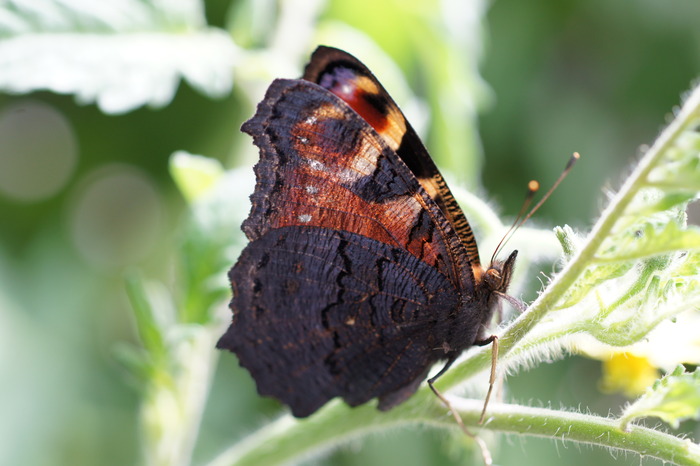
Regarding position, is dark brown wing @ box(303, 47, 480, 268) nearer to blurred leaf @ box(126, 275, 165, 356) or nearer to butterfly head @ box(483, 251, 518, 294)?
butterfly head @ box(483, 251, 518, 294)

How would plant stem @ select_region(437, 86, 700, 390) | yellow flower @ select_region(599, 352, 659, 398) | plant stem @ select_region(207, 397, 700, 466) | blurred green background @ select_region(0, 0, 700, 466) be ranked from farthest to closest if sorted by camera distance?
1. blurred green background @ select_region(0, 0, 700, 466)
2. yellow flower @ select_region(599, 352, 659, 398)
3. plant stem @ select_region(207, 397, 700, 466)
4. plant stem @ select_region(437, 86, 700, 390)

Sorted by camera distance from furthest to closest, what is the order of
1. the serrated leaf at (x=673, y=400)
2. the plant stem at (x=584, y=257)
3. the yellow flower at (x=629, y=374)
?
the yellow flower at (x=629, y=374) < the serrated leaf at (x=673, y=400) < the plant stem at (x=584, y=257)

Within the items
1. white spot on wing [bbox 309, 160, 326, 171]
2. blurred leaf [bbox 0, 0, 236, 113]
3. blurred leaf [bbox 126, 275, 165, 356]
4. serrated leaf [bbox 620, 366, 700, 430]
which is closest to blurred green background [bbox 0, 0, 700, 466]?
blurred leaf [bbox 0, 0, 236, 113]

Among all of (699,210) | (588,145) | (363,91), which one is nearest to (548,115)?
(588,145)

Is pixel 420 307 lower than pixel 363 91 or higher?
lower

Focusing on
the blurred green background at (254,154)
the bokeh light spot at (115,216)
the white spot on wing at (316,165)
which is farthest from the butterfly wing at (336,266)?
the bokeh light spot at (115,216)

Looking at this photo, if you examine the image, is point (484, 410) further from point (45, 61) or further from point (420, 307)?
point (45, 61)

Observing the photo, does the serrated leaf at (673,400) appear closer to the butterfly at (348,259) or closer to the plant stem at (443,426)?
the plant stem at (443,426)
